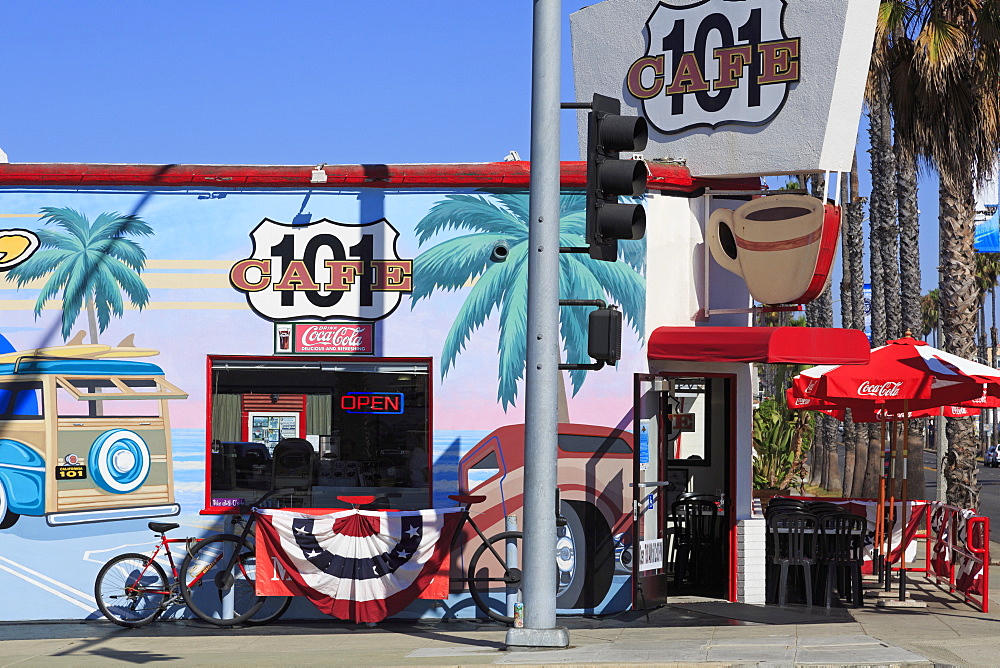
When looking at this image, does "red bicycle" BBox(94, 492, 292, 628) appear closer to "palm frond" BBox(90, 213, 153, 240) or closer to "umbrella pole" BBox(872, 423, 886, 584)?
"palm frond" BBox(90, 213, 153, 240)

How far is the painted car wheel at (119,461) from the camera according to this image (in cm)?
1183

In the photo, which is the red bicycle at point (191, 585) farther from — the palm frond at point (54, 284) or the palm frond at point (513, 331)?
the palm frond at point (513, 331)

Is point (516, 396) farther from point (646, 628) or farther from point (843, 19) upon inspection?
point (843, 19)

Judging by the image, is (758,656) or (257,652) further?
(257,652)

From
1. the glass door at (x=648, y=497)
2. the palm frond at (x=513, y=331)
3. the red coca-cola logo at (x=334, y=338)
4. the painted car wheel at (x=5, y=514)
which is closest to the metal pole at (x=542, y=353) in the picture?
the palm frond at (x=513, y=331)

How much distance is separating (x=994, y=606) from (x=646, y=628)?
4551 millimetres

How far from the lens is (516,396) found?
39.0 feet

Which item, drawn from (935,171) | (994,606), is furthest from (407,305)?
(935,171)

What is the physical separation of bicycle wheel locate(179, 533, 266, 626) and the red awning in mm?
4763

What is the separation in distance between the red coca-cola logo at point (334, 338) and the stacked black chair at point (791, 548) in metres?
4.99

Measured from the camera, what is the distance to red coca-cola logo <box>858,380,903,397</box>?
12.4m

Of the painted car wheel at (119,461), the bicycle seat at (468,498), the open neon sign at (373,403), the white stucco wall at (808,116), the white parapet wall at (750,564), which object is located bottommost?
the white parapet wall at (750,564)

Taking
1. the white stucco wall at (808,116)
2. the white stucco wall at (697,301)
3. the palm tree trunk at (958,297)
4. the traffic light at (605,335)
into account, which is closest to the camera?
the traffic light at (605,335)

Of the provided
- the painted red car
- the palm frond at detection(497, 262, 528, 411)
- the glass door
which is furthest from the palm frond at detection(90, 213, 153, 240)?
the glass door
